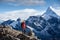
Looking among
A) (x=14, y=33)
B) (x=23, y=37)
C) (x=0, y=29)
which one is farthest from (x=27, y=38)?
(x=0, y=29)

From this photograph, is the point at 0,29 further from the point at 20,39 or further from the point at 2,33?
the point at 20,39

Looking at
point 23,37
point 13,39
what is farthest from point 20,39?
point 13,39

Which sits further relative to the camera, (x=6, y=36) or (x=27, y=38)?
(x=27, y=38)

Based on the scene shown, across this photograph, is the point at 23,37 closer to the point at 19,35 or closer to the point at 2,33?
the point at 19,35

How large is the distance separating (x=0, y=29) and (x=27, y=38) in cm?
781

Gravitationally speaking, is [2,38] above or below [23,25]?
below

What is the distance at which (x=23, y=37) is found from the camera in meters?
50.6

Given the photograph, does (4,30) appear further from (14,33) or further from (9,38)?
(9,38)

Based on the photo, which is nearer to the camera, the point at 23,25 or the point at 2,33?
the point at 23,25

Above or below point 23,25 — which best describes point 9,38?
below

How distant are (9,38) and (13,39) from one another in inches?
39.5

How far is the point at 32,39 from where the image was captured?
2082 inches

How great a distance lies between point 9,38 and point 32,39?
26.6 feet

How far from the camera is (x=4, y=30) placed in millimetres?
52875
